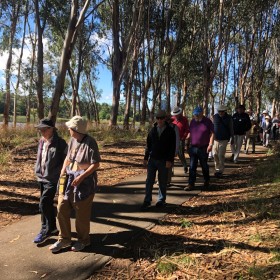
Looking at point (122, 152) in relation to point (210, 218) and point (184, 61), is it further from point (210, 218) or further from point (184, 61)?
point (184, 61)

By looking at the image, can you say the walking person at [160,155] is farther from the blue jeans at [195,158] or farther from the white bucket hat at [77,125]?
the white bucket hat at [77,125]

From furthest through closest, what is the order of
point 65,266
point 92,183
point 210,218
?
point 210,218, point 92,183, point 65,266

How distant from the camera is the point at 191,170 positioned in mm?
7441

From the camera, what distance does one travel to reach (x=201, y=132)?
7391mm

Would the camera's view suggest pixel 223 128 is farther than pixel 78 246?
Yes

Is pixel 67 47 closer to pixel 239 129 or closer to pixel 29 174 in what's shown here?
pixel 29 174

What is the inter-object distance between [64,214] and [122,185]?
3.61 meters

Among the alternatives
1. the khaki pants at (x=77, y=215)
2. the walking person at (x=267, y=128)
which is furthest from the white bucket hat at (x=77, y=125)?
the walking person at (x=267, y=128)

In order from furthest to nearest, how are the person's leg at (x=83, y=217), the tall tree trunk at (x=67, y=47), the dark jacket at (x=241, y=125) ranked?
the tall tree trunk at (x=67, y=47) < the dark jacket at (x=241, y=125) < the person's leg at (x=83, y=217)

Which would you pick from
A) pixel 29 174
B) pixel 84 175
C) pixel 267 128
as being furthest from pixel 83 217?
pixel 267 128

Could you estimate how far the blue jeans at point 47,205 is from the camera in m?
4.61

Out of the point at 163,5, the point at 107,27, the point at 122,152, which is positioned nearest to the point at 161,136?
the point at 122,152

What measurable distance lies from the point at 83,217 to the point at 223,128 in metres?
5.57

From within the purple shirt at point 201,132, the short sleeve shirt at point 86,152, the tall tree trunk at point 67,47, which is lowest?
the short sleeve shirt at point 86,152
